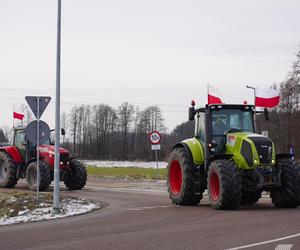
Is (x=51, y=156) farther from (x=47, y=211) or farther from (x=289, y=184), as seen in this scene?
(x=289, y=184)

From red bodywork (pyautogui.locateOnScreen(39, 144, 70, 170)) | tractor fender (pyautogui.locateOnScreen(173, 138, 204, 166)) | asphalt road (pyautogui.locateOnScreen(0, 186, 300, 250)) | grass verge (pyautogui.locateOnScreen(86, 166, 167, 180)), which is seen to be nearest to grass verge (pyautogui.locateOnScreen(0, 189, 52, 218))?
asphalt road (pyautogui.locateOnScreen(0, 186, 300, 250))

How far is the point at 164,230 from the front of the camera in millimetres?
11156

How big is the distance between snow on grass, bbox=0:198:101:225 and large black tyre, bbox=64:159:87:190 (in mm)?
6109

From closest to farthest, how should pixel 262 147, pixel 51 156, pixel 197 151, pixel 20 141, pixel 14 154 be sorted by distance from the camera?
1. pixel 262 147
2. pixel 197 151
3. pixel 51 156
4. pixel 14 154
5. pixel 20 141

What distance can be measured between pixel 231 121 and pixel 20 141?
453 inches

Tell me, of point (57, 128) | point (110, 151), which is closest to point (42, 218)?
point (57, 128)

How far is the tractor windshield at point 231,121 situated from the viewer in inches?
619

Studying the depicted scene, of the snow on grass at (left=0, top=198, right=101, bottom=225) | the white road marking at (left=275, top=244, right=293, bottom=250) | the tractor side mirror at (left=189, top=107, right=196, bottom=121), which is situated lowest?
the snow on grass at (left=0, top=198, right=101, bottom=225)

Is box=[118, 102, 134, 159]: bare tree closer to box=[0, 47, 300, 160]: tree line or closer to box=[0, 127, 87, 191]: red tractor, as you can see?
box=[0, 47, 300, 160]: tree line

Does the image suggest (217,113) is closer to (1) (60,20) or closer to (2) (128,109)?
(1) (60,20)

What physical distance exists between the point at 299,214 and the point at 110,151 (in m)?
114

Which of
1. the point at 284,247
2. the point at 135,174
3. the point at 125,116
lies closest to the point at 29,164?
the point at 135,174

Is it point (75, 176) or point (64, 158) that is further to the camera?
point (75, 176)

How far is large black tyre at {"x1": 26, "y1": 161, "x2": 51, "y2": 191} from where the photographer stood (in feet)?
71.2
